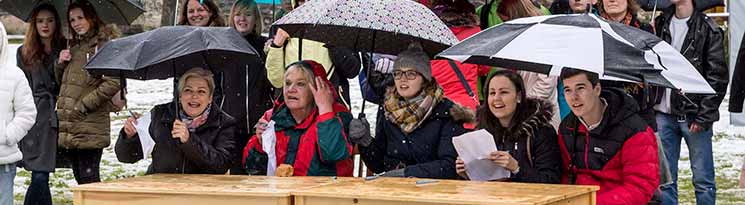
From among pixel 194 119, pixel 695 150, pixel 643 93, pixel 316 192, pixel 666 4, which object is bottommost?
pixel 695 150

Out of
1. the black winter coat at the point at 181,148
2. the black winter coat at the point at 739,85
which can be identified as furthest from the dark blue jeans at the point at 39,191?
the black winter coat at the point at 739,85

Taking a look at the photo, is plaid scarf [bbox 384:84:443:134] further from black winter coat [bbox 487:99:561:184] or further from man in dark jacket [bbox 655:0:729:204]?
man in dark jacket [bbox 655:0:729:204]

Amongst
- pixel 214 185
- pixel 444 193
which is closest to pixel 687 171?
pixel 214 185

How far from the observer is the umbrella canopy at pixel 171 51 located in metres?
7.74

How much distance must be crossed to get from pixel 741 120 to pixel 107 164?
565 centimetres

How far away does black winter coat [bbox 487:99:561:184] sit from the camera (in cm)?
707

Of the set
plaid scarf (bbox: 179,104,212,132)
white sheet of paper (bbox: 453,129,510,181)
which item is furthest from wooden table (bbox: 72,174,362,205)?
plaid scarf (bbox: 179,104,212,132)

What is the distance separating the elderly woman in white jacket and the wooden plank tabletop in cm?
213

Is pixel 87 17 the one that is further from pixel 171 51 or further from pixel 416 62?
pixel 416 62

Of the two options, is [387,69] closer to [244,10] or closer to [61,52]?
[244,10]

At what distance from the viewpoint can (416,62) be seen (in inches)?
291

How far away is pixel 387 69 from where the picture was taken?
8.42 m

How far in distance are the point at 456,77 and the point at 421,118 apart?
924 millimetres

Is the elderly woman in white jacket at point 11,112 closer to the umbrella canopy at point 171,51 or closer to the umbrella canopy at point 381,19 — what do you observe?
the umbrella canopy at point 171,51
